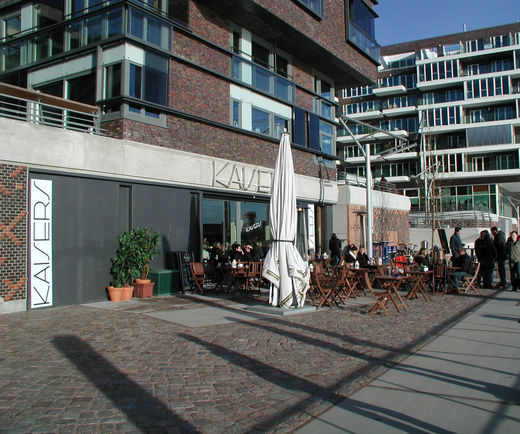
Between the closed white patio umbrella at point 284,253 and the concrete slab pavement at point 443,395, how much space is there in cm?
335

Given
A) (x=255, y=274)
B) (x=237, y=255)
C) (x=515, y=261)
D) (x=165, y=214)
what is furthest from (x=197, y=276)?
(x=515, y=261)

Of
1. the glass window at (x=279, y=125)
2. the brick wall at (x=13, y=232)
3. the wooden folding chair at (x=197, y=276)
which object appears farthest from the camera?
the glass window at (x=279, y=125)

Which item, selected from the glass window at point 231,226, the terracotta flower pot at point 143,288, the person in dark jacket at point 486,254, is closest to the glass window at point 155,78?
the glass window at point 231,226

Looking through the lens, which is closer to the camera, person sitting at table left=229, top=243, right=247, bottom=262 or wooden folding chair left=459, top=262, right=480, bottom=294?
wooden folding chair left=459, top=262, right=480, bottom=294

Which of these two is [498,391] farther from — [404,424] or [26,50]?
[26,50]

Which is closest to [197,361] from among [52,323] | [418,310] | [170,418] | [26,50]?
[170,418]

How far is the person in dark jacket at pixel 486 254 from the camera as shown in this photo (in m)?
15.0

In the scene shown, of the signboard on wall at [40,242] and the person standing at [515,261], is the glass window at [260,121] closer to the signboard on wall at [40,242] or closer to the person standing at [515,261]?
the signboard on wall at [40,242]

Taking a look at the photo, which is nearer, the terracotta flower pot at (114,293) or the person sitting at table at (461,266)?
the terracotta flower pot at (114,293)

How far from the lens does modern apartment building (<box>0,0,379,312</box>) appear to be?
1136 centimetres

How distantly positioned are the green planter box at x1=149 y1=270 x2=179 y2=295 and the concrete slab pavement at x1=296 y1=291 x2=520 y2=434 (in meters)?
7.90

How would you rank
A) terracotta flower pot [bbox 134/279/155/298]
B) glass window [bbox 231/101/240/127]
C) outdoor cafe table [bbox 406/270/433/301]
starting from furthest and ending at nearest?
glass window [bbox 231/101/240/127] < terracotta flower pot [bbox 134/279/155/298] < outdoor cafe table [bbox 406/270/433/301]

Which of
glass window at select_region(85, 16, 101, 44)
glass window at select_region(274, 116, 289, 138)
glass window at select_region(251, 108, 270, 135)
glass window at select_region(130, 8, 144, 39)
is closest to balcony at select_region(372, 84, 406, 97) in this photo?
glass window at select_region(274, 116, 289, 138)

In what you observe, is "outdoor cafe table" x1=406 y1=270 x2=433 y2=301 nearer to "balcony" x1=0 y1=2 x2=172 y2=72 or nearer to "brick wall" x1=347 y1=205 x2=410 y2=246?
"balcony" x1=0 y1=2 x2=172 y2=72
